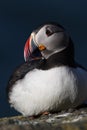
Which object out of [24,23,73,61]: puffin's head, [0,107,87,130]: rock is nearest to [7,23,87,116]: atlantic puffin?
[24,23,73,61]: puffin's head

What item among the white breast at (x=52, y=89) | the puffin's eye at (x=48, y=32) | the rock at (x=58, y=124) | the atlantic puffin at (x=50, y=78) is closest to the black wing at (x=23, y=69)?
the atlantic puffin at (x=50, y=78)

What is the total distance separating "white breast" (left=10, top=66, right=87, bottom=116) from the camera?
5.75 metres

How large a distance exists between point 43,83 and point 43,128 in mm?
1393

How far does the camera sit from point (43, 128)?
4422mm

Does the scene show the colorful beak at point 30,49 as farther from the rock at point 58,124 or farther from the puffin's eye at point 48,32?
the rock at point 58,124

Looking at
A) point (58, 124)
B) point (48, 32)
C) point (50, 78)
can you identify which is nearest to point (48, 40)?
point (48, 32)

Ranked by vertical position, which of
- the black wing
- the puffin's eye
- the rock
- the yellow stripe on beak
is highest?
the puffin's eye

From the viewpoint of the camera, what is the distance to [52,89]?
5746mm

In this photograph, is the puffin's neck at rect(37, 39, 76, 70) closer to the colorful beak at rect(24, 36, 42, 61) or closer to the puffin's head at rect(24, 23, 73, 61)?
the puffin's head at rect(24, 23, 73, 61)

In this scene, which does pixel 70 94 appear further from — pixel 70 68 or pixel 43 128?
pixel 43 128

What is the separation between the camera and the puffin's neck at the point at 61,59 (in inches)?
231

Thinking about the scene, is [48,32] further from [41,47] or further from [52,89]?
[52,89]

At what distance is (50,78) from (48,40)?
1.33ft

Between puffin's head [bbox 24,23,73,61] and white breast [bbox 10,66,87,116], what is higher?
puffin's head [bbox 24,23,73,61]
